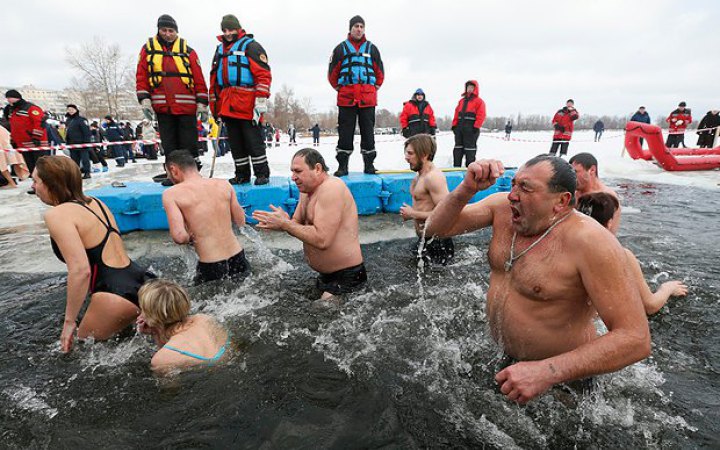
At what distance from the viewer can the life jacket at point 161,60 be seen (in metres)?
4.93

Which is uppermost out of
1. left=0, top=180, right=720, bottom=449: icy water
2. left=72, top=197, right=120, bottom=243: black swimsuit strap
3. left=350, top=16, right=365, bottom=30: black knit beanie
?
left=350, top=16, right=365, bottom=30: black knit beanie

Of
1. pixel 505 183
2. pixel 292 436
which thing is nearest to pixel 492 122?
pixel 505 183

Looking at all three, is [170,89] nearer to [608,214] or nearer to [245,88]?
[245,88]

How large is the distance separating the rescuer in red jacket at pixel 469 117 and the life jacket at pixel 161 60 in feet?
18.5

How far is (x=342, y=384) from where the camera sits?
2396 mm

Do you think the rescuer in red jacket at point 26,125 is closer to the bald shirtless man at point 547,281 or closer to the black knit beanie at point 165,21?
the black knit beanie at point 165,21

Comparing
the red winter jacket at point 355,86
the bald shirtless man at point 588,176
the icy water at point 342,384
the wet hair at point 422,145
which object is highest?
the red winter jacket at point 355,86

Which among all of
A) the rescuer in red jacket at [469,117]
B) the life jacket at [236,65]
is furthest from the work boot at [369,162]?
the rescuer in red jacket at [469,117]

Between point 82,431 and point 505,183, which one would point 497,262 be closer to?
point 82,431

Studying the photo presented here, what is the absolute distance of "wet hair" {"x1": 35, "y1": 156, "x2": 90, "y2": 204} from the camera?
2625mm

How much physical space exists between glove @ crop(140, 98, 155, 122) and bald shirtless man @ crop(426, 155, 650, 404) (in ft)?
15.1

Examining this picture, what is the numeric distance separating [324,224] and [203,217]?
1131 millimetres

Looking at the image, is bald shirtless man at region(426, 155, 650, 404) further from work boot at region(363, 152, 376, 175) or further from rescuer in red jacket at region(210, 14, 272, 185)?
work boot at region(363, 152, 376, 175)

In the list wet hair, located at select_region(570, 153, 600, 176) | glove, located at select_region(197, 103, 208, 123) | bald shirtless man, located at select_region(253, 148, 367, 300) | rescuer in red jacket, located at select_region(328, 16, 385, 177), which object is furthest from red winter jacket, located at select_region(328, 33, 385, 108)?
wet hair, located at select_region(570, 153, 600, 176)
